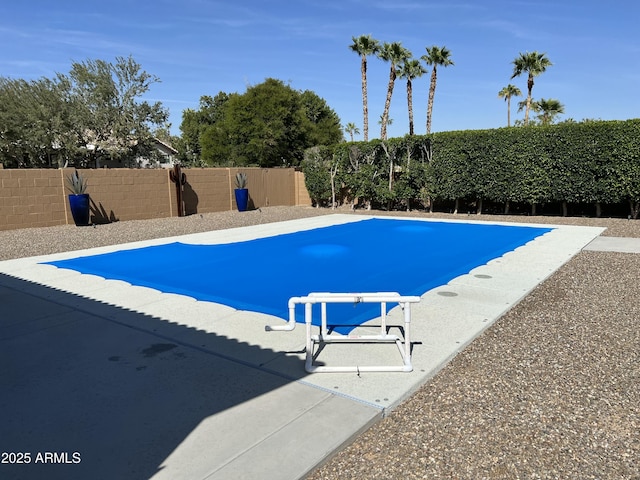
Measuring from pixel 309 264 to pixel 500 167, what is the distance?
→ 10.3 m

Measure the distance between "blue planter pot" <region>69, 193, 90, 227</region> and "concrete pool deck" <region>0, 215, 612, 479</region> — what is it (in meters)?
8.39

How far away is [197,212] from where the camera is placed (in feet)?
59.9

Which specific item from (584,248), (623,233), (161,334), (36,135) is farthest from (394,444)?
(36,135)

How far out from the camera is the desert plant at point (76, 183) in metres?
13.9

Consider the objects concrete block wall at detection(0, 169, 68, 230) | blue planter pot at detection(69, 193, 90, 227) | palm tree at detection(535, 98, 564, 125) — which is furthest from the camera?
palm tree at detection(535, 98, 564, 125)

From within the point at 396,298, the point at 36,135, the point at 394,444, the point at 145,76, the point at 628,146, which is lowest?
the point at 394,444

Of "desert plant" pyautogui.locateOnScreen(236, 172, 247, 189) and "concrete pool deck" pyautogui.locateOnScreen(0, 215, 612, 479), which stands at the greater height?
"desert plant" pyautogui.locateOnScreen(236, 172, 247, 189)

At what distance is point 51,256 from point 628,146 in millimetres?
16316

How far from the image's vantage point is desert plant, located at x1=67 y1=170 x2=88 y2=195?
13.9m

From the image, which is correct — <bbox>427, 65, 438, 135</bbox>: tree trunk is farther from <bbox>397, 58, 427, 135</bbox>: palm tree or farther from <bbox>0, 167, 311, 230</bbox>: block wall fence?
<bbox>0, 167, 311, 230</bbox>: block wall fence

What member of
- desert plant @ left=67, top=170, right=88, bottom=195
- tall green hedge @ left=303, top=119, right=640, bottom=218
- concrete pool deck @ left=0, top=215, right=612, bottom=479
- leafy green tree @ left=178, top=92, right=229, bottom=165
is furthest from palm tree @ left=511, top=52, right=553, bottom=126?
leafy green tree @ left=178, top=92, right=229, bottom=165

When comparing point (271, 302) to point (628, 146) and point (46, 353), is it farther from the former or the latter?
point (628, 146)

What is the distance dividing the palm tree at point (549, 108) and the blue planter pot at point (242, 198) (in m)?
29.6

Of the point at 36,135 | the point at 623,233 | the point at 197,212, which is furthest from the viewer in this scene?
the point at 36,135
